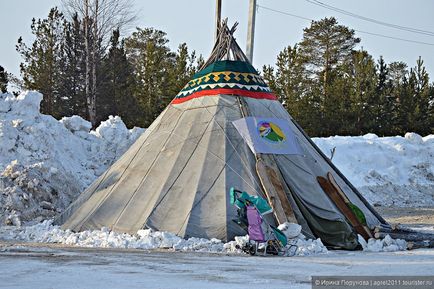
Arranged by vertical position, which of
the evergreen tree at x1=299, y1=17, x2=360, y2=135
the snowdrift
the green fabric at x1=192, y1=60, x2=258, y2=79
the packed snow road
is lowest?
the packed snow road

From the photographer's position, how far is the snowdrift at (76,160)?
14789 millimetres

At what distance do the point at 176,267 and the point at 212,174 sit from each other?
12.1 feet

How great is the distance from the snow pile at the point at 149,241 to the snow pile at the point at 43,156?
234 centimetres

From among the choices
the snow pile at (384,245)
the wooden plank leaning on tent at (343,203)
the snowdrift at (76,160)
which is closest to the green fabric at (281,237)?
the snow pile at (384,245)

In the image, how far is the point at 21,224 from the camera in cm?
1357

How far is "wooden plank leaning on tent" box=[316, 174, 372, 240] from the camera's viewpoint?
11.5 metres

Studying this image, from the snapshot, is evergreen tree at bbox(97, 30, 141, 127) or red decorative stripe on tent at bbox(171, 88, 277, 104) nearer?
red decorative stripe on tent at bbox(171, 88, 277, 104)

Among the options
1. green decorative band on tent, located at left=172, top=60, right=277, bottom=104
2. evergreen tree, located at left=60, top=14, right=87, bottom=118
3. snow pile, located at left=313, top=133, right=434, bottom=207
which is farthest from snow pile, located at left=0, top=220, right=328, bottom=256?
evergreen tree, located at left=60, top=14, right=87, bottom=118

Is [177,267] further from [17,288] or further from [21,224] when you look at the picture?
[21,224]

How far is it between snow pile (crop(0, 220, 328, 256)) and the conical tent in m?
0.28

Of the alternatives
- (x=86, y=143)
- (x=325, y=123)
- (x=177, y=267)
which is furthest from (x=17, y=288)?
(x=325, y=123)

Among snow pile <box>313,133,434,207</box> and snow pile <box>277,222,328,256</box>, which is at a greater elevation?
snow pile <box>313,133,434,207</box>

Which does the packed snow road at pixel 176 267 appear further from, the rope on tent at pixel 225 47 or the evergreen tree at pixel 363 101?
the evergreen tree at pixel 363 101

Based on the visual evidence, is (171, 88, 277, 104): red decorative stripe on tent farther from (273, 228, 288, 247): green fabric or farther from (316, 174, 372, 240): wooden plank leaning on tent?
(273, 228, 288, 247): green fabric
